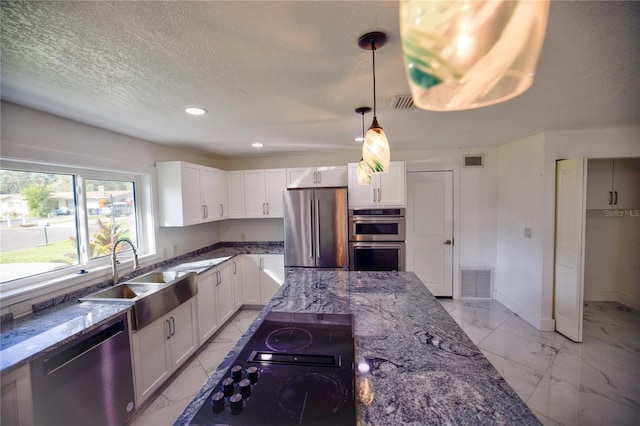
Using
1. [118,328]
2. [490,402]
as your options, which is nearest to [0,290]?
[118,328]

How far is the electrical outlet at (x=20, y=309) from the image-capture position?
1760 millimetres

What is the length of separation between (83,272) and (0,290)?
52 centimetres

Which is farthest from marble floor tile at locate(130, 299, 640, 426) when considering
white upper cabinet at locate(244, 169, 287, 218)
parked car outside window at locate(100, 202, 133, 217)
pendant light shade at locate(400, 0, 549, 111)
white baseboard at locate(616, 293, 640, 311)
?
pendant light shade at locate(400, 0, 549, 111)

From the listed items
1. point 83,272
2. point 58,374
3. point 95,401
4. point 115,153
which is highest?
point 115,153

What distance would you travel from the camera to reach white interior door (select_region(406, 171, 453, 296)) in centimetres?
406

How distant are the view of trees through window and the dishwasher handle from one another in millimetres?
822

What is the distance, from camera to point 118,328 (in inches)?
73.3

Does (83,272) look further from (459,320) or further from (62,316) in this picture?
(459,320)

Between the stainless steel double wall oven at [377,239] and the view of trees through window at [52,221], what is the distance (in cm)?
260

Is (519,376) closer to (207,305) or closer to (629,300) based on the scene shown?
(629,300)

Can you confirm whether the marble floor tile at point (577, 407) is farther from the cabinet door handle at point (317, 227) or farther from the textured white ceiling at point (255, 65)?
the cabinet door handle at point (317, 227)

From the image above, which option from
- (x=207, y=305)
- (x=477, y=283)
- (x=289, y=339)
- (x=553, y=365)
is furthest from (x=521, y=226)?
(x=207, y=305)

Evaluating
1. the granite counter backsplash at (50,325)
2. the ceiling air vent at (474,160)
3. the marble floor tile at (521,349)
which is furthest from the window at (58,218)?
the ceiling air vent at (474,160)

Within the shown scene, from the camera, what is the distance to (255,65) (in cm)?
142
